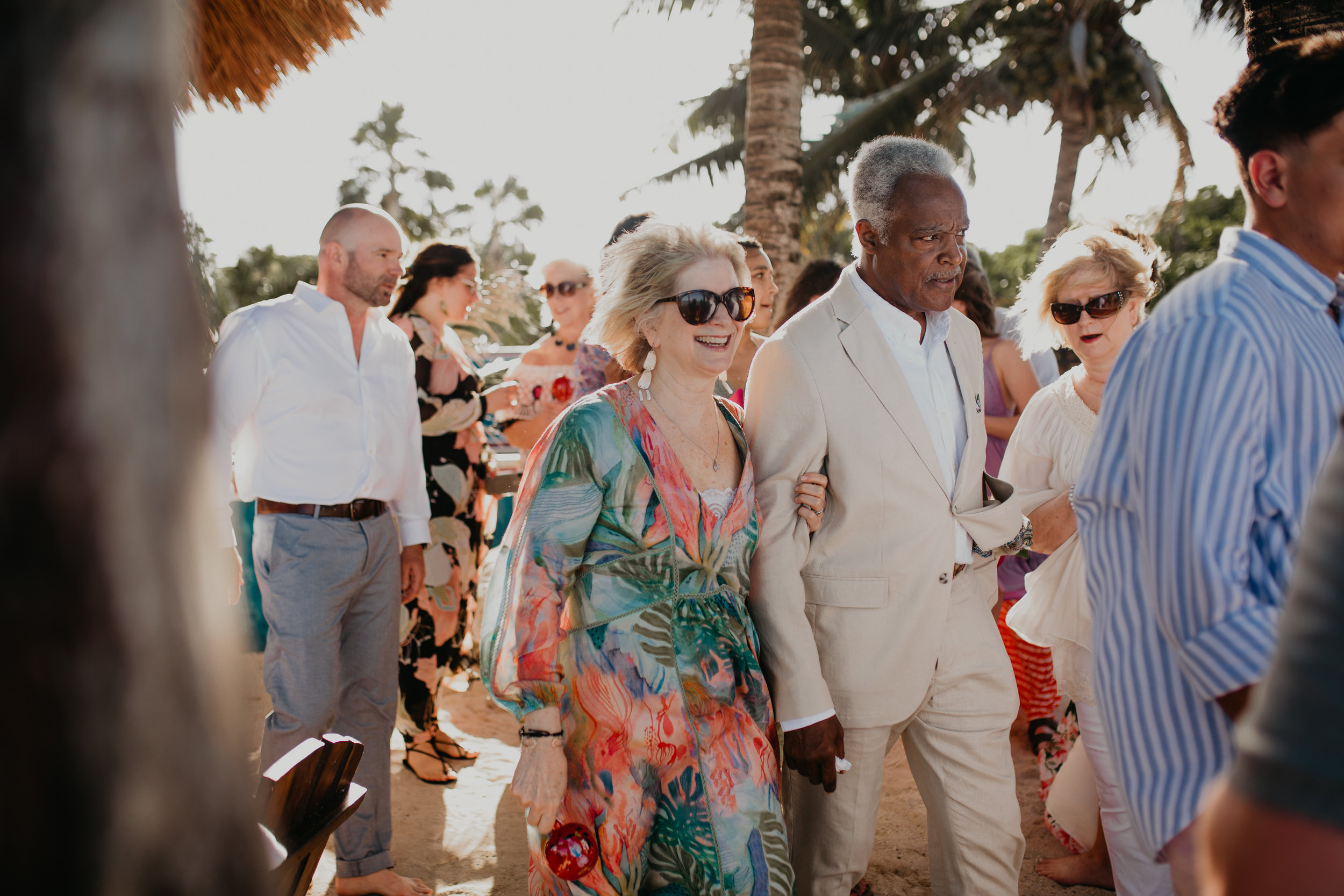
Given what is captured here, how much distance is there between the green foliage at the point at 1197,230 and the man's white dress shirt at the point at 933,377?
13.1m

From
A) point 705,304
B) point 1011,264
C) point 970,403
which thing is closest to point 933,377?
point 970,403

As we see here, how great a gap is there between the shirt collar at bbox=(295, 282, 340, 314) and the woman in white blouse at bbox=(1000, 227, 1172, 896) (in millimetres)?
2768

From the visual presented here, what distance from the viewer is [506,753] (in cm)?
533

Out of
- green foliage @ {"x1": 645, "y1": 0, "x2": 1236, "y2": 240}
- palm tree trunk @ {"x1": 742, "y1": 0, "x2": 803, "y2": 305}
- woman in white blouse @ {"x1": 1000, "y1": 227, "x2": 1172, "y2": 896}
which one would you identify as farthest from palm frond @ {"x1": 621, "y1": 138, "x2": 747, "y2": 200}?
woman in white blouse @ {"x1": 1000, "y1": 227, "x2": 1172, "y2": 896}

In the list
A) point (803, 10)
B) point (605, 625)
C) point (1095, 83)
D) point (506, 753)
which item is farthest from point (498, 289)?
point (803, 10)

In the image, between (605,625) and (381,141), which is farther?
(381,141)

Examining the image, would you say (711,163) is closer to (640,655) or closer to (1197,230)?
(1197,230)

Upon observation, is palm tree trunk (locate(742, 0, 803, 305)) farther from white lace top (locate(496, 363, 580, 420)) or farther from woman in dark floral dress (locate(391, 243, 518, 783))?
woman in dark floral dress (locate(391, 243, 518, 783))

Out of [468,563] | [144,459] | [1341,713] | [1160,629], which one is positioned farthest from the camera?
[468,563]

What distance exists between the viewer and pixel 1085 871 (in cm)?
361

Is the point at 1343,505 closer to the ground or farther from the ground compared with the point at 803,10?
closer to the ground

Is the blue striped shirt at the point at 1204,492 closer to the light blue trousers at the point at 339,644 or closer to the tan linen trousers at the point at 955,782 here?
the tan linen trousers at the point at 955,782

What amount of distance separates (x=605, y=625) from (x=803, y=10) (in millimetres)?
18585

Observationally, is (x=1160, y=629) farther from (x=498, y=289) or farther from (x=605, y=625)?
(x=498, y=289)
